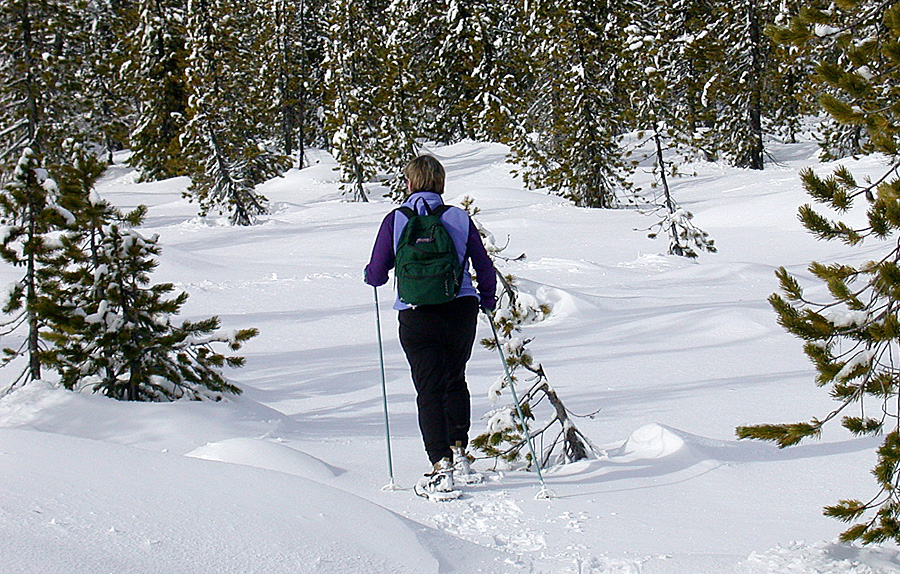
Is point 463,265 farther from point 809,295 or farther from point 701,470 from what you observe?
point 809,295

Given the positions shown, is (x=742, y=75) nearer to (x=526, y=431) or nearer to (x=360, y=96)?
(x=360, y=96)

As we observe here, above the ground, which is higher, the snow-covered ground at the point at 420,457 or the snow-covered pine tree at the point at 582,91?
the snow-covered pine tree at the point at 582,91

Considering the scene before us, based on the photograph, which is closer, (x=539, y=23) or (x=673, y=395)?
(x=673, y=395)

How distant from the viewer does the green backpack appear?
3934 millimetres

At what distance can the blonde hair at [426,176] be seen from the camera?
13.6ft

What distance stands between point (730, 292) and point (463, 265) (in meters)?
7.95

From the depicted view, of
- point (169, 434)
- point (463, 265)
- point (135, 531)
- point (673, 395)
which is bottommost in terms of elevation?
point (673, 395)

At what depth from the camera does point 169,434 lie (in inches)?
196

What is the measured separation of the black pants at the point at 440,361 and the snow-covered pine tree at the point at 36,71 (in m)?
11.9

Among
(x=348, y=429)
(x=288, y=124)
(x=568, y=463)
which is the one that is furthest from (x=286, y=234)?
(x=288, y=124)

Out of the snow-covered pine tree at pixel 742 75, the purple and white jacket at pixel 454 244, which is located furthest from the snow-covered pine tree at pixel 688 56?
the purple and white jacket at pixel 454 244

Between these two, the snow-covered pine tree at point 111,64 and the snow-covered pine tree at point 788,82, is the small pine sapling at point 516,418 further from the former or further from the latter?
the snow-covered pine tree at point 111,64

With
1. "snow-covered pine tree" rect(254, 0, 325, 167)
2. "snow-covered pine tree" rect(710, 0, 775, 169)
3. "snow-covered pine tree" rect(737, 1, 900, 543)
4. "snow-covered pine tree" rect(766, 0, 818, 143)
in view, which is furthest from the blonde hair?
"snow-covered pine tree" rect(254, 0, 325, 167)

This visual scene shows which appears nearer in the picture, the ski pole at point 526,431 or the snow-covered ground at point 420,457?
the snow-covered ground at point 420,457
